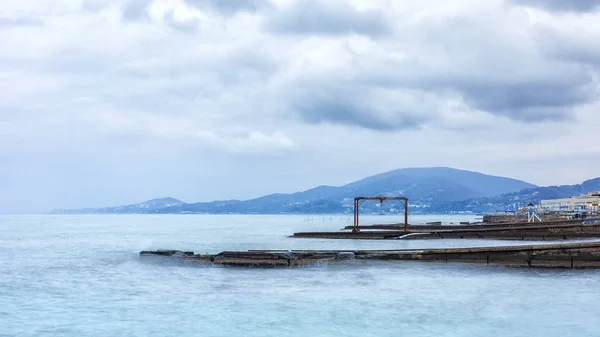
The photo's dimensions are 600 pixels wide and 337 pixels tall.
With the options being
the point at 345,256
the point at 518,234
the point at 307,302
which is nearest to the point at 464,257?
the point at 345,256

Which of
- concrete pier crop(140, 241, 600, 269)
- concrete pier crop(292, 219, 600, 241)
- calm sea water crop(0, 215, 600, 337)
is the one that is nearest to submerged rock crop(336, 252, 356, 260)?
concrete pier crop(140, 241, 600, 269)

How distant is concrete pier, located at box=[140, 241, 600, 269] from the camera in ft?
125

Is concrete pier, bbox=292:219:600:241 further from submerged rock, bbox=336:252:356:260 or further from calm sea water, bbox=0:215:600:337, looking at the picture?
calm sea water, bbox=0:215:600:337

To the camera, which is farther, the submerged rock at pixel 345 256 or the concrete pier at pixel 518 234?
the concrete pier at pixel 518 234

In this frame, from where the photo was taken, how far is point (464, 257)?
40688 mm

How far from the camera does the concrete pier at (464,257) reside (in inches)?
1495

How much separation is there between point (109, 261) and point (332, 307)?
30.4 meters

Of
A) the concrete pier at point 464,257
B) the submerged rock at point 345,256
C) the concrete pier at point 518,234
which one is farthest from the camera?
the concrete pier at point 518,234

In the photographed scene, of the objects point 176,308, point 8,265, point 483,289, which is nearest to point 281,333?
point 176,308

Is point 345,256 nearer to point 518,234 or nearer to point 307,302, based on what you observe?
point 307,302

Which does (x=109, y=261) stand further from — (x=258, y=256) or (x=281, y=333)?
(x=281, y=333)

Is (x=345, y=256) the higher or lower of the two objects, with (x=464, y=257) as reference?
lower

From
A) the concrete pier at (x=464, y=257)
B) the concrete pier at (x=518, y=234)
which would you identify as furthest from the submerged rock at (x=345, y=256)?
the concrete pier at (x=518, y=234)

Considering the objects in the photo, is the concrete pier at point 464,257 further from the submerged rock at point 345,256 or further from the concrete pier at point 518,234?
the concrete pier at point 518,234
